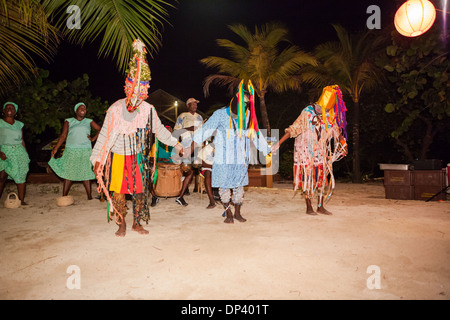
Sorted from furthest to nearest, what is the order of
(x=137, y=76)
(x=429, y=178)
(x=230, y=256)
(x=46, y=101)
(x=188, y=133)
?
(x=46, y=101) < (x=429, y=178) < (x=188, y=133) < (x=137, y=76) < (x=230, y=256)

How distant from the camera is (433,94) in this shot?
6.77 m

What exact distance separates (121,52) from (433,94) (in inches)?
257

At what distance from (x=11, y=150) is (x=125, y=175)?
3.31 m

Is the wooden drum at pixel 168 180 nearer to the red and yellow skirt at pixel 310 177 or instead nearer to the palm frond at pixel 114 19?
the red and yellow skirt at pixel 310 177

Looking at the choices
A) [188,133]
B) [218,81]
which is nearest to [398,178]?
[188,133]

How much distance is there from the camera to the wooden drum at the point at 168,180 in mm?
6168

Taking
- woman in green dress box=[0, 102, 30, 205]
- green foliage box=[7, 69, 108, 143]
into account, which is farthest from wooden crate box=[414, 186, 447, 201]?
green foliage box=[7, 69, 108, 143]

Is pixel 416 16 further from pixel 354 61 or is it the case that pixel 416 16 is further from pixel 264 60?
pixel 264 60

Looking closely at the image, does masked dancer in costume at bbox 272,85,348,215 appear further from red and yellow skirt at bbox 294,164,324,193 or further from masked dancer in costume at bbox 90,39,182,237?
masked dancer in costume at bbox 90,39,182,237

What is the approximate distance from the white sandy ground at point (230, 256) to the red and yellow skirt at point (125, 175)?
562 mm

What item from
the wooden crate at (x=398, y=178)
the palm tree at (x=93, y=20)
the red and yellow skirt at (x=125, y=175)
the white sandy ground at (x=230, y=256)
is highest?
the palm tree at (x=93, y=20)

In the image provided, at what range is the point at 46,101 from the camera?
1006 cm

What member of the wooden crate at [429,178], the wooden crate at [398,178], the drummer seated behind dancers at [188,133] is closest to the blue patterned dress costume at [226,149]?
the drummer seated behind dancers at [188,133]
